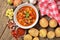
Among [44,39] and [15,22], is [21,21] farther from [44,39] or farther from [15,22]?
[44,39]

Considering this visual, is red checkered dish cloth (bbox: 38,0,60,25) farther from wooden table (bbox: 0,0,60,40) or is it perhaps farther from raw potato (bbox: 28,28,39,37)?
wooden table (bbox: 0,0,60,40)

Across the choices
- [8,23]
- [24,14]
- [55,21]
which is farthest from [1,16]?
[55,21]

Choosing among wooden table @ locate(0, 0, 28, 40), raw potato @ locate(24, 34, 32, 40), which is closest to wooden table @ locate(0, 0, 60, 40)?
wooden table @ locate(0, 0, 28, 40)

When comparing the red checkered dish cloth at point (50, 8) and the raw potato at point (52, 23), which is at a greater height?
the red checkered dish cloth at point (50, 8)

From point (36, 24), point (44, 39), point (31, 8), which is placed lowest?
point (44, 39)

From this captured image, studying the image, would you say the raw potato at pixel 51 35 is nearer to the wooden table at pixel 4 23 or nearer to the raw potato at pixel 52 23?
the raw potato at pixel 52 23

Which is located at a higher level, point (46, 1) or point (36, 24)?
point (46, 1)

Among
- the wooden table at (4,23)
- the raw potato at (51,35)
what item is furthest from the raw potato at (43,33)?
the wooden table at (4,23)
